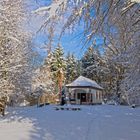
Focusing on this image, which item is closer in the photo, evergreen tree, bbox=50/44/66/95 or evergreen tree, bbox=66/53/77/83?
evergreen tree, bbox=50/44/66/95

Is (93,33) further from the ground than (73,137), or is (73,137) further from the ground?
(93,33)

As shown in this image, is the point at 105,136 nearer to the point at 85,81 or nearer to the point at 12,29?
the point at 12,29

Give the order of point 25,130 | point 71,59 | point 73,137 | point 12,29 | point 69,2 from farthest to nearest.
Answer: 1. point 71,59
2. point 12,29
3. point 25,130
4. point 73,137
5. point 69,2

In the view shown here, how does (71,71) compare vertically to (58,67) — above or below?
above

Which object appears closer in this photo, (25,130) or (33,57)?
(25,130)

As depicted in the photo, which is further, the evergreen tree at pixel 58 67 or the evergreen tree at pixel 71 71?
the evergreen tree at pixel 71 71

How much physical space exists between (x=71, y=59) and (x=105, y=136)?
63236 millimetres

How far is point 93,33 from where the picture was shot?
651 cm

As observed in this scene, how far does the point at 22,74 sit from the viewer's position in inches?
1078

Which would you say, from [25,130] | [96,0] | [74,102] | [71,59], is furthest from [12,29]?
[71,59]

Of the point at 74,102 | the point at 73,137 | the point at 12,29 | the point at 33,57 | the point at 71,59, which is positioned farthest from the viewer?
the point at 71,59

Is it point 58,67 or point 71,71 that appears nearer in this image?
point 58,67

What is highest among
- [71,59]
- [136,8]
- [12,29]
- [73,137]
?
[71,59]

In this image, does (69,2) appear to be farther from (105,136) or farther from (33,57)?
(33,57)
